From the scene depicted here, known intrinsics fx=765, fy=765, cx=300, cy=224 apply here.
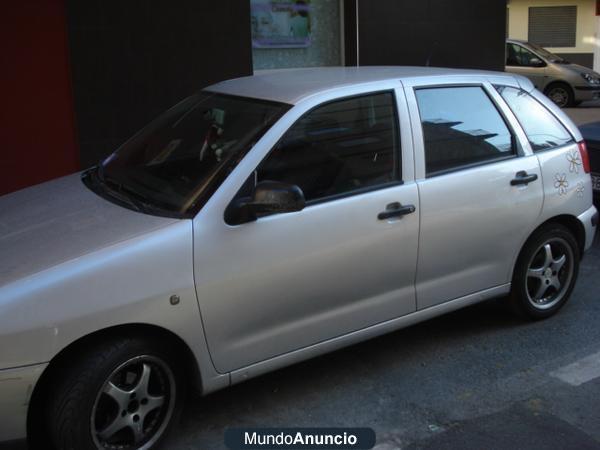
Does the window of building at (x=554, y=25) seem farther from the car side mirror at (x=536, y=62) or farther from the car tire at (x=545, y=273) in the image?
the car tire at (x=545, y=273)

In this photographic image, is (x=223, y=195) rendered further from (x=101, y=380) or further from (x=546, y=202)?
(x=546, y=202)

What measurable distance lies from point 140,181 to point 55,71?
412cm

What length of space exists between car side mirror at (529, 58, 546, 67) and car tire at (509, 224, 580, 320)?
13.4m

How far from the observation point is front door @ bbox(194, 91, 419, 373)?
3.55 m

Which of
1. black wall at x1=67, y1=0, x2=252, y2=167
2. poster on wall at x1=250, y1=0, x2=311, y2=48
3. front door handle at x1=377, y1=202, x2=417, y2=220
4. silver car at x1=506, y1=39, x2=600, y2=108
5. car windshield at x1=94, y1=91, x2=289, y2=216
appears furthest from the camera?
silver car at x1=506, y1=39, x2=600, y2=108

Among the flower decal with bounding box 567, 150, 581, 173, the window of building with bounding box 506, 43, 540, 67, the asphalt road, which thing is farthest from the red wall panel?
the window of building with bounding box 506, 43, 540, 67

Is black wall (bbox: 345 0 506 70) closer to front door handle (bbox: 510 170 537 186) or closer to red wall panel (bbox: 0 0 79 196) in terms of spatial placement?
red wall panel (bbox: 0 0 79 196)

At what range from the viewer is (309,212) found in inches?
148

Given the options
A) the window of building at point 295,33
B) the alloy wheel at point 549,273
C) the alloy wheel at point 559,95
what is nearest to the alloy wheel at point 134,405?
the alloy wheel at point 549,273

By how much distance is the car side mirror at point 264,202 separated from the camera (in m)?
3.53

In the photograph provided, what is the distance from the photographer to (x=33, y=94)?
747cm

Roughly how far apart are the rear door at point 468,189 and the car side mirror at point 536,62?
13688mm

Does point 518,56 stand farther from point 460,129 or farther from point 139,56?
point 460,129

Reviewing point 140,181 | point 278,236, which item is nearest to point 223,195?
point 278,236
